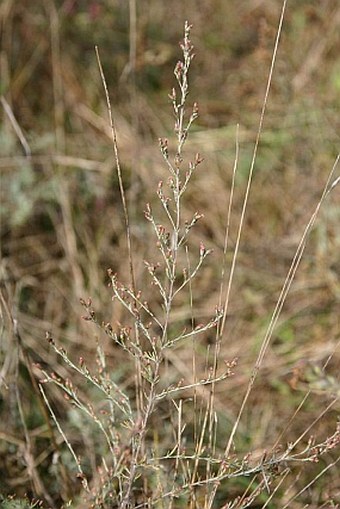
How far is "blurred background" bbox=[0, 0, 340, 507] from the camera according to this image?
2.27 metres

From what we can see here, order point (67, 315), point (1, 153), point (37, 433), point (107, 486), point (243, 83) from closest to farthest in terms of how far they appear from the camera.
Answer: point (107, 486), point (37, 433), point (67, 315), point (1, 153), point (243, 83)

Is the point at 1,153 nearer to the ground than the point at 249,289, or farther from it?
farther from it

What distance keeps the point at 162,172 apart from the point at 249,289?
0.56m

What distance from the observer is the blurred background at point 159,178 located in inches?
89.4

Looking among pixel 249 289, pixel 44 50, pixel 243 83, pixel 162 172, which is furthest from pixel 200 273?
pixel 44 50

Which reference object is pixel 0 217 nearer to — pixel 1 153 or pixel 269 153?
pixel 1 153

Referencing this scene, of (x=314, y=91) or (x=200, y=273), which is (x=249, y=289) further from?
(x=314, y=91)

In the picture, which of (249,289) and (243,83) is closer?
(249,289)

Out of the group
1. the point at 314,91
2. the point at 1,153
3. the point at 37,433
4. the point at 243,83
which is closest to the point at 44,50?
the point at 1,153

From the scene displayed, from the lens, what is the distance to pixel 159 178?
2.83m

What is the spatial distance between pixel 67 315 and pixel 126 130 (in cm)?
82

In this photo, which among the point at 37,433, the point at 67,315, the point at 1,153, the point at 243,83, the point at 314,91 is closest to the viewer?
the point at 37,433

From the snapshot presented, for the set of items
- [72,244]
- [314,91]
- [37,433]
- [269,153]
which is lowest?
[37,433]

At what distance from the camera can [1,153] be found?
2.75 meters
